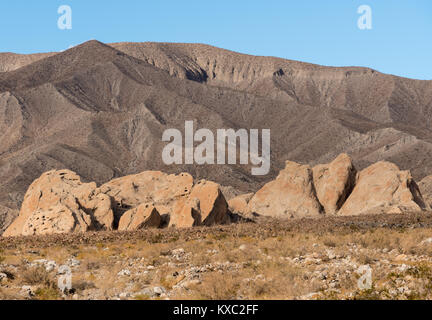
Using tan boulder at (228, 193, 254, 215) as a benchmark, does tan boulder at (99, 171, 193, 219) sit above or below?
above

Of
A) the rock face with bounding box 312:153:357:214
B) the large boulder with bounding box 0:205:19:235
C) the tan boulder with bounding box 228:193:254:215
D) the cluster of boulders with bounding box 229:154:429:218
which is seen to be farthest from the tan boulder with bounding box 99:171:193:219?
the rock face with bounding box 312:153:357:214

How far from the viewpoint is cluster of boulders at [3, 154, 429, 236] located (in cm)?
2659

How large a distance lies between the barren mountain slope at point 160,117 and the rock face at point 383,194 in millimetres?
41434

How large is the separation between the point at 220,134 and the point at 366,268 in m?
95.8

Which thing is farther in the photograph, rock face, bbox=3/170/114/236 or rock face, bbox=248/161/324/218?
rock face, bbox=248/161/324/218

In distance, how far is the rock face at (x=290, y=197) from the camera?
36.5 metres

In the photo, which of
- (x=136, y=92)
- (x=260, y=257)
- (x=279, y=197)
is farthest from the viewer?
(x=136, y=92)

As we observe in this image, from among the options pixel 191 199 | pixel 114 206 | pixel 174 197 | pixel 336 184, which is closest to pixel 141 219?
pixel 191 199

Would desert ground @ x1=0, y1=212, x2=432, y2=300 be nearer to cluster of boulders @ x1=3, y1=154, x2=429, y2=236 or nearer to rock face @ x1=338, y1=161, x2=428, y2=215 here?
cluster of boulders @ x1=3, y1=154, x2=429, y2=236

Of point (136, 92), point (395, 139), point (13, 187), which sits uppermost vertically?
point (136, 92)

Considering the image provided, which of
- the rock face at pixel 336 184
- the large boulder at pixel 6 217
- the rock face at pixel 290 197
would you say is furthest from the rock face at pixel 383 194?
the large boulder at pixel 6 217
